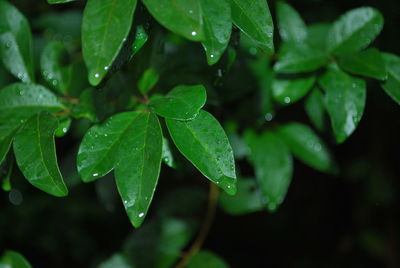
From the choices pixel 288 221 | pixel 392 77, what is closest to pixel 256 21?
pixel 392 77

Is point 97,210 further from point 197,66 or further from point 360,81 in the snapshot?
point 360,81

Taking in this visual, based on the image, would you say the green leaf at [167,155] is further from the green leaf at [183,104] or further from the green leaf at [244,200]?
the green leaf at [244,200]

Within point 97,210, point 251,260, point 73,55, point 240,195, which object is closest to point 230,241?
point 251,260

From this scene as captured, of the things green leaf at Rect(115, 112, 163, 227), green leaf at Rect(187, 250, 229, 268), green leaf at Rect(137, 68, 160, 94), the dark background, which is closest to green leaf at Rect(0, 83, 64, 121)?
green leaf at Rect(137, 68, 160, 94)

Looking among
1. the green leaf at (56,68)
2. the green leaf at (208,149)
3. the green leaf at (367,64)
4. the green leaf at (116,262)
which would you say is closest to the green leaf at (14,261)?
the green leaf at (116,262)

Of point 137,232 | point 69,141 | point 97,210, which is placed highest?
point 137,232

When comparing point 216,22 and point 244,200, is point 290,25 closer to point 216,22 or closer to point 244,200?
point 244,200

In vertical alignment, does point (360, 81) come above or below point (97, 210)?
above
